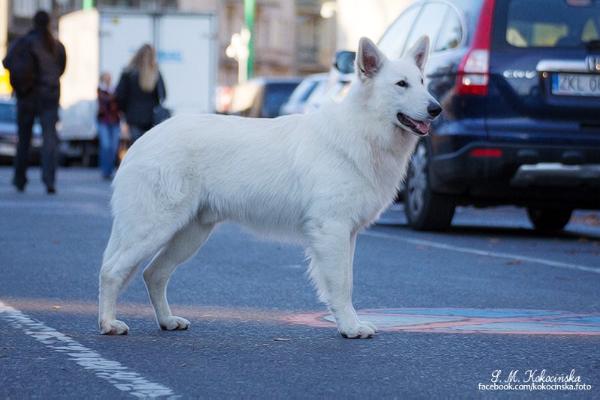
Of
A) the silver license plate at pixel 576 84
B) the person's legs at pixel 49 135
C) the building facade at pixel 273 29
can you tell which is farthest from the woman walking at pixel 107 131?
the building facade at pixel 273 29

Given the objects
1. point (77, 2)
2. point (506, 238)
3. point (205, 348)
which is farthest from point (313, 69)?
point (205, 348)

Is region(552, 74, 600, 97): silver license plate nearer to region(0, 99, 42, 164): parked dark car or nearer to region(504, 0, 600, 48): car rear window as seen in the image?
region(504, 0, 600, 48): car rear window

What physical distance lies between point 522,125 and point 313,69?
96577 mm

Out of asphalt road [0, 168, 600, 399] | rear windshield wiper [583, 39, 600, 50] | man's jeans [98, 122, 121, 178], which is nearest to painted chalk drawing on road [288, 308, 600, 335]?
asphalt road [0, 168, 600, 399]

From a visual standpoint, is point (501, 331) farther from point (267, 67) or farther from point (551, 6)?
point (267, 67)

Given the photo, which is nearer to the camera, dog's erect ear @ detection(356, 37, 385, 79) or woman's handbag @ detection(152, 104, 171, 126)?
dog's erect ear @ detection(356, 37, 385, 79)

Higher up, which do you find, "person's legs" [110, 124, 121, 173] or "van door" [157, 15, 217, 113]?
"van door" [157, 15, 217, 113]

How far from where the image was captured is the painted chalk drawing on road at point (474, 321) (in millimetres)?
7180

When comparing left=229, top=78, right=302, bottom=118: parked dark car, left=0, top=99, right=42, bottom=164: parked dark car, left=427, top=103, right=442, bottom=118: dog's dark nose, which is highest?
left=427, top=103, right=442, bottom=118: dog's dark nose

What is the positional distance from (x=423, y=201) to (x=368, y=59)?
6257 millimetres

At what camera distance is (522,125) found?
12.4 metres

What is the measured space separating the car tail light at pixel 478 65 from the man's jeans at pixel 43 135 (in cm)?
794

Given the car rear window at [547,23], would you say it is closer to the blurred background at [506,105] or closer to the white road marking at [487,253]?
the blurred background at [506,105]

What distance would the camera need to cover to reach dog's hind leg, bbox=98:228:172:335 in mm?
6859
